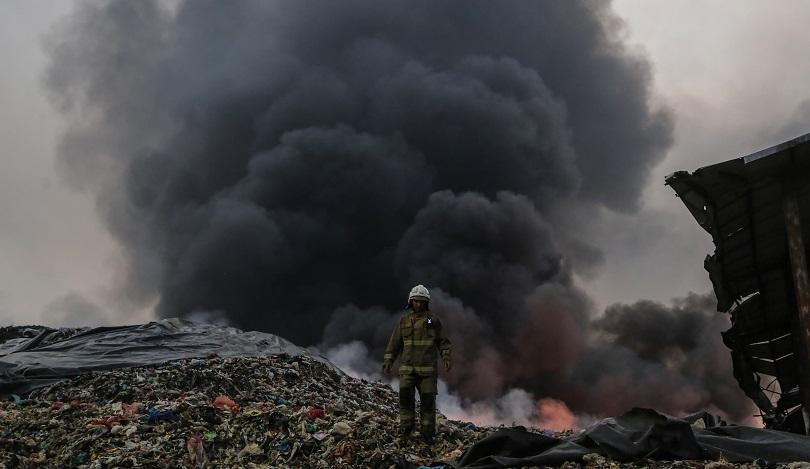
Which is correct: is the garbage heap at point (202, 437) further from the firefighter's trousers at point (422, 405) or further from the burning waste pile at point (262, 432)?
the firefighter's trousers at point (422, 405)

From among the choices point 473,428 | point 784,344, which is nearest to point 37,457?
point 473,428

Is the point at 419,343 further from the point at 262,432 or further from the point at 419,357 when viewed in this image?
the point at 262,432

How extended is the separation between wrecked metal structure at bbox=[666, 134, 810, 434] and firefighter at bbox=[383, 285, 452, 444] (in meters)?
3.92

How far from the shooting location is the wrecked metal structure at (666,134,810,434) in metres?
9.06

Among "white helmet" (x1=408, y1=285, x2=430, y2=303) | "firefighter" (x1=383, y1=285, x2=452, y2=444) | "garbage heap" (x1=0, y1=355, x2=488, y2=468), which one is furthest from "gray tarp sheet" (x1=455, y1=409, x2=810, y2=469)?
"white helmet" (x1=408, y1=285, x2=430, y2=303)

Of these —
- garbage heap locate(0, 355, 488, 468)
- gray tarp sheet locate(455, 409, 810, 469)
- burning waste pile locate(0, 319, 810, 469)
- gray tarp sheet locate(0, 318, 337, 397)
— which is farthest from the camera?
gray tarp sheet locate(0, 318, 337, 397)

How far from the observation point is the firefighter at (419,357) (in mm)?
8555

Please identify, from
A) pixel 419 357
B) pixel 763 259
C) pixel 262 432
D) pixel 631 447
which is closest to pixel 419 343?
pixel 419 357

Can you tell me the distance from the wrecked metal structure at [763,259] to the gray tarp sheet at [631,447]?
3481mm

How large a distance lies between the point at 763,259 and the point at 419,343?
7053 millimetres

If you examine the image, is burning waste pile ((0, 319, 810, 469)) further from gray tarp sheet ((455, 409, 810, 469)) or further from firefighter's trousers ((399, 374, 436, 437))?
firefighter's trousers ((399, 374, 436, 437))

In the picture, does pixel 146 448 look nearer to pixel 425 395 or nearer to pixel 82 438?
pixel 82 438

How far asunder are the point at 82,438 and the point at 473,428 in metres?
5.99

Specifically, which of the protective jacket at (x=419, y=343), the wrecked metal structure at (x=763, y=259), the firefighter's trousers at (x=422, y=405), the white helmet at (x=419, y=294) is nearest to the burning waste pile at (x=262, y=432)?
the firefighter's trousers at (x=422, y=405)
